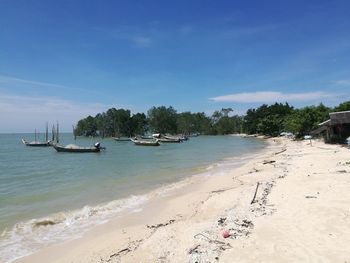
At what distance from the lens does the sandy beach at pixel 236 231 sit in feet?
24.3

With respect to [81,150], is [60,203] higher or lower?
lower

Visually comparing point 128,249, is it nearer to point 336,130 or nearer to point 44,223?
point 44,223

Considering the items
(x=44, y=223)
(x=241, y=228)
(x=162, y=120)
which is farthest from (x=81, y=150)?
(x=162, y=120)

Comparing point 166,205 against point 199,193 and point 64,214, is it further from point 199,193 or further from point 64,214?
point 64,214

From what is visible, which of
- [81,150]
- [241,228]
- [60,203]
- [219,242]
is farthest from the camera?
[81,150]

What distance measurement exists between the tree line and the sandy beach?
7795 centimetres

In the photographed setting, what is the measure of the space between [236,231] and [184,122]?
Result: 153279 millimetres

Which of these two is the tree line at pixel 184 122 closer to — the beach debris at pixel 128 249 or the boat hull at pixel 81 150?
the boat hull at pixel 81 150

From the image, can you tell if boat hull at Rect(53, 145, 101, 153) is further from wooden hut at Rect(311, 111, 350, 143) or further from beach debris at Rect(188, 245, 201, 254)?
beach debris at Rect(188, 245, 201, 254)

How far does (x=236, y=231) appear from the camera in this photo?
866cm

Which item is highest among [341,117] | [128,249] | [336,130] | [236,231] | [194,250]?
[341,117]

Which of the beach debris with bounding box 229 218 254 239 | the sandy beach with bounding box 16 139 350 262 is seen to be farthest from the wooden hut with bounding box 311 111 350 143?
the beach debris with bounding box 229 218 254 239

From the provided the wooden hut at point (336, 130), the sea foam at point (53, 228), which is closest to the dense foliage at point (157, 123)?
the wooden hut at point (336, 130)

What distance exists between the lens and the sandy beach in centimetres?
740
